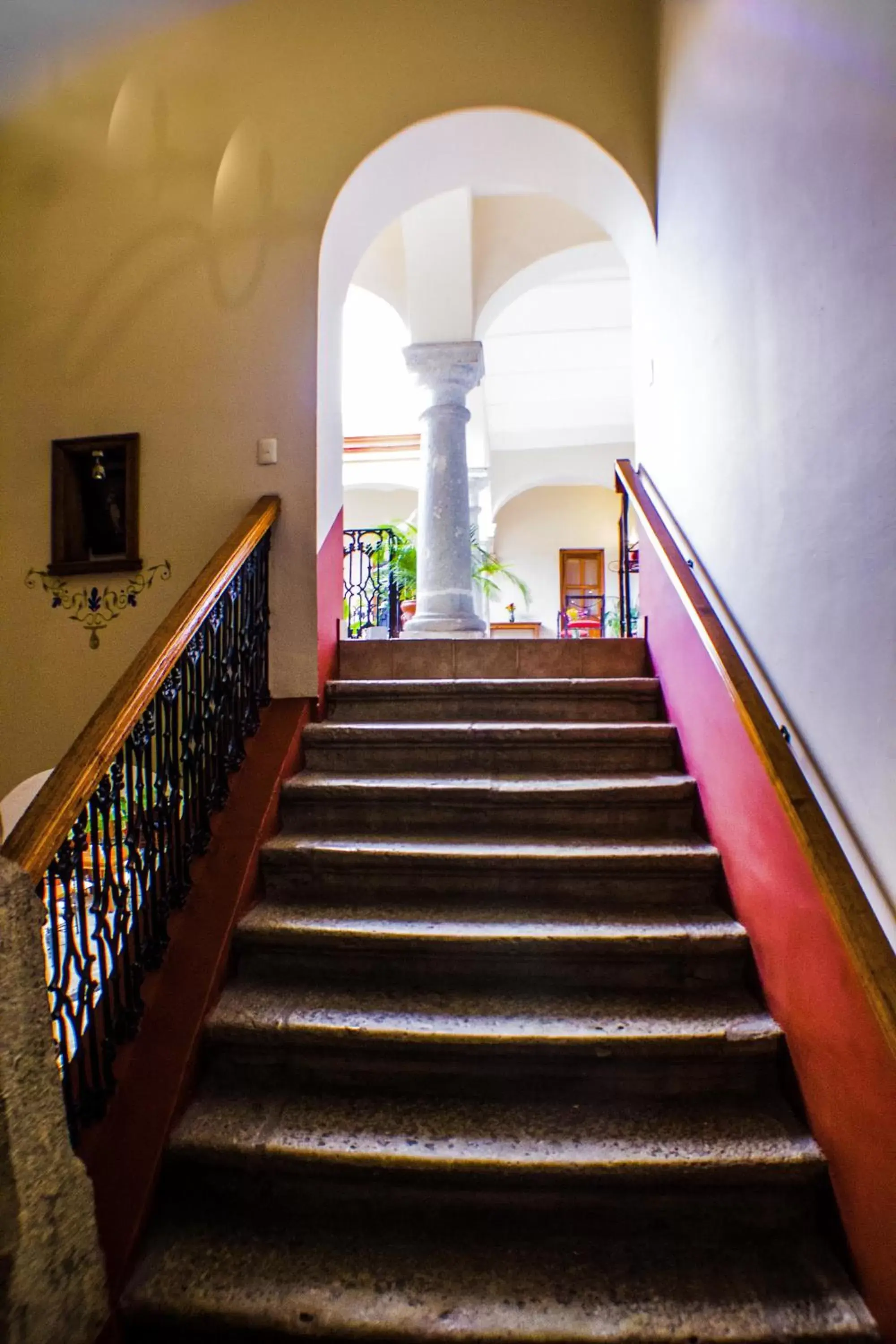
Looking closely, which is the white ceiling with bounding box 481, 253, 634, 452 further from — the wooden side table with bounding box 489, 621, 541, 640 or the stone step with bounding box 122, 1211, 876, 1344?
the stone step with bounding box 122, 1211, 876, 1344

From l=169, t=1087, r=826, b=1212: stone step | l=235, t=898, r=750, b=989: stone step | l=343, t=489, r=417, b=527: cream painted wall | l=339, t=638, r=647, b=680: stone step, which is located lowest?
l=169, t=1087, r=826, b=1212: stone step

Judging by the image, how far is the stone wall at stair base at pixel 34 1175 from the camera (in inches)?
50.6

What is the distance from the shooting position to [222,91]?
11.1 feet

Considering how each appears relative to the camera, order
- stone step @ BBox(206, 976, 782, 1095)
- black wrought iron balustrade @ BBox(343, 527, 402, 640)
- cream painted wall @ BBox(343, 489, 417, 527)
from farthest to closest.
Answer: cream painted wall @ BBox(343, 489, 417, 527) < black wrought iron balustrade @ BBox(343, 527, 402, 640) < stone step @ BBox(206, 976, 782, 1095)

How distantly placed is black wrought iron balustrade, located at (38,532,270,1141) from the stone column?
2547 millimetres

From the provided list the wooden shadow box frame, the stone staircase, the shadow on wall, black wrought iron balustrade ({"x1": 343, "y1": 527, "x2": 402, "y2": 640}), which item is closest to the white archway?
the shadow on wall

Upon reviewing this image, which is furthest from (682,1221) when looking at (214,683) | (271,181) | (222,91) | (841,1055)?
(222,91)

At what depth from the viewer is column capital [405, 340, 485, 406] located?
5.62 m

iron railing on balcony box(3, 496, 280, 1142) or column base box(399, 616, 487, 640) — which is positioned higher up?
column base box(399, 616, 487, 640)

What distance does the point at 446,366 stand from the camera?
5.68 meters

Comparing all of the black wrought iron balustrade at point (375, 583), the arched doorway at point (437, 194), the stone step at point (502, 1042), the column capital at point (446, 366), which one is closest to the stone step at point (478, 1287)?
the stone step at point (502, 1042)

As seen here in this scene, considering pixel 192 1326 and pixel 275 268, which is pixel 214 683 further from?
pixel 275 268

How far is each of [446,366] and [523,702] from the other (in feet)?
11.4

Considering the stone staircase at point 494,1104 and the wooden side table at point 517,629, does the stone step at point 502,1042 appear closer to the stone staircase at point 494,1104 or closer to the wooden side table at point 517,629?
the stone staircase at point 494,1104
